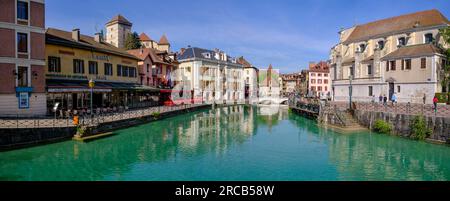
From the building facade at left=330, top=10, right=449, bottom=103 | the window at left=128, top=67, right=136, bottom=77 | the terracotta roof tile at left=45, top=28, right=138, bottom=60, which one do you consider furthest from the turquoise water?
the window at left=128, top=67, right=136, bottom=77

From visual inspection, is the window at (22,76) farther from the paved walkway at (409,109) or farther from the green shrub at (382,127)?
the paved walkway at (409,109)

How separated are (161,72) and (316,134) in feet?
114

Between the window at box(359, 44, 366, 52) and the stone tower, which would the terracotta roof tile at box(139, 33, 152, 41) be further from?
the window at box(359, 44, 366, 52)

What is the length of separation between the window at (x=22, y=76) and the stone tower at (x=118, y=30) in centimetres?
5541

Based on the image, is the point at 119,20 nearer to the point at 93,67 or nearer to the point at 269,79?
the point at 93,67

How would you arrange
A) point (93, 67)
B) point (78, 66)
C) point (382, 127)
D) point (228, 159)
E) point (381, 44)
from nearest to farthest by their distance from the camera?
1. point (228, 159)
2. point (382, 127)
3. point (78, 66)
4. point (93, 67)
5. point (381, 44)

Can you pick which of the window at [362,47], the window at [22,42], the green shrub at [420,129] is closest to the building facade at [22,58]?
the window at [22,42]

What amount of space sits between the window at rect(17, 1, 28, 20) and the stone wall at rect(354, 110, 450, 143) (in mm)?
32959

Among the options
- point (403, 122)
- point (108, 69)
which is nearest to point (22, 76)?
point (108, 69)

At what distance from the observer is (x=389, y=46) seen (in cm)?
4294

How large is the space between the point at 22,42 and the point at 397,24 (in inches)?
1957

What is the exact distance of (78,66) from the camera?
101 ft

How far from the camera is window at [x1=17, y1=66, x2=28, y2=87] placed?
23.0 m

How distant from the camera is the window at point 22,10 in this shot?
22.8m
